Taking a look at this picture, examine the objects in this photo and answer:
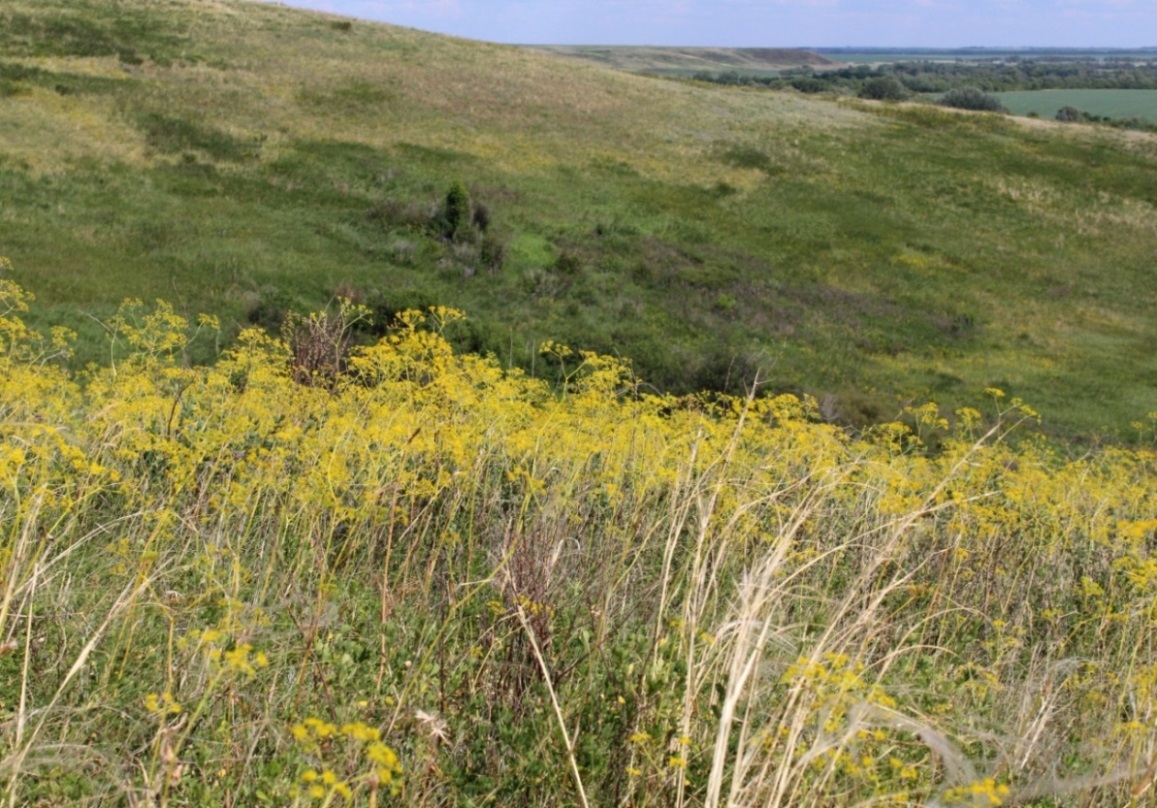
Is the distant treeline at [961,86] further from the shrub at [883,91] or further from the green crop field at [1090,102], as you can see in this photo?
the green crop field at [1090,102]

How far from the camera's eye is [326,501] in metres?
3.03

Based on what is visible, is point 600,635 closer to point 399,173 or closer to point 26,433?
point 26,433

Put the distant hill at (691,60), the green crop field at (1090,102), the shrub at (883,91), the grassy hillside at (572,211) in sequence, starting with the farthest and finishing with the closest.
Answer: the distant hill at (691,60), the shrub at (883,91), the green crop field at (1090,102), the grassy hillside at (572,211)

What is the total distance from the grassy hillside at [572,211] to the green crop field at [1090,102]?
27.7 metres

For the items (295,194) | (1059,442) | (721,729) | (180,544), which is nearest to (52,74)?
(295,194)

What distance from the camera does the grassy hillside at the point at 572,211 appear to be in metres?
19.8

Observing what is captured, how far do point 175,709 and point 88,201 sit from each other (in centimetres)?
2315

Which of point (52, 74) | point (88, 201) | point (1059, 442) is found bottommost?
point (1059, 442)

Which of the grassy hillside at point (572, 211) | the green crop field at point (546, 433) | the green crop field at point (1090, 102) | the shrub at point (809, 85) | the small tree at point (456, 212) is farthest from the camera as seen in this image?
the shrub at point (809, 85)

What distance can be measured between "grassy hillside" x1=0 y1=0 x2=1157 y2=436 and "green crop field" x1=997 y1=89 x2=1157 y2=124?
2769 centimetres

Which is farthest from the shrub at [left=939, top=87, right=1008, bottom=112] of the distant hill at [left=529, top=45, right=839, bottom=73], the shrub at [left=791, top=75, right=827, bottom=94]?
the distant hill at [left=529, top=45, right=839, bottom=73]

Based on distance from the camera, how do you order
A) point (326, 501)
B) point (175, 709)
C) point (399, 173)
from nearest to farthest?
1. point (175, 709)
2. point (326, 501)
3. point (399, 173)

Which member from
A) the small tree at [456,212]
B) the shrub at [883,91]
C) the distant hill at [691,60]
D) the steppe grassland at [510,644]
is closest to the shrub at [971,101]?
the shrub at [883,91]

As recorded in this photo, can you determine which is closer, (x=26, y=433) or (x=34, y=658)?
(x=34, y=658)
